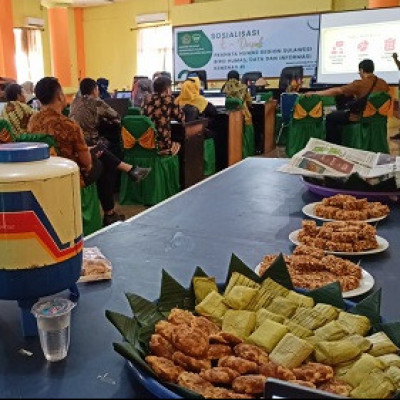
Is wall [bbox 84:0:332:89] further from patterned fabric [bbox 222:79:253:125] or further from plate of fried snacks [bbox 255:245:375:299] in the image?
plate of fried snacks [bbox 255:245:375:299]

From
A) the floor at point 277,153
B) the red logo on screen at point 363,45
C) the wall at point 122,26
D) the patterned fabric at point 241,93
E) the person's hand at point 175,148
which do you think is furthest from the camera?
the wall at point 122,26

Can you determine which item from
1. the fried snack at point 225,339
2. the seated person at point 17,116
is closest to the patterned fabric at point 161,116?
the seated person at point 17,116

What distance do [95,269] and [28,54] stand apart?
10561mm

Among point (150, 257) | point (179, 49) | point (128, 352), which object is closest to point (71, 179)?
point (128, 352)

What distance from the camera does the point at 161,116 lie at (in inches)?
155

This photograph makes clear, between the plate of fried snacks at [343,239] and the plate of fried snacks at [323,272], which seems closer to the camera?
the plate of fried snacks at [323,272]

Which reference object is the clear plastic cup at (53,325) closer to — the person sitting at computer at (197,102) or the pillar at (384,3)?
the person sitting at computer at (197,102)

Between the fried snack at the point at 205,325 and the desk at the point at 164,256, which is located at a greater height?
the fried snack at the point at 205,325

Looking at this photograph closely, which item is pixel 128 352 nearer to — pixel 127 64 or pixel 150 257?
pixel 150 257

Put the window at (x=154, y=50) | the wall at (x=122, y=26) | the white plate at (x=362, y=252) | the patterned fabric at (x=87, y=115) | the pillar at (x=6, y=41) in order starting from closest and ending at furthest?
the white plate at (x=362, y=252)
the patterned fabric at (x=87, y=115)
the pillar at (x=6, y=41)
the wall at (x=122, y=26)
the window at (x=154, y=50)

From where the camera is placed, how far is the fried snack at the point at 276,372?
1.83ft

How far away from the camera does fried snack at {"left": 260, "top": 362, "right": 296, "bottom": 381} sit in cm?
56

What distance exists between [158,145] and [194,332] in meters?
3.35

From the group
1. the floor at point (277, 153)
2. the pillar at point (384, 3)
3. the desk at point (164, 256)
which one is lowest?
the floor at point (277, 153)
